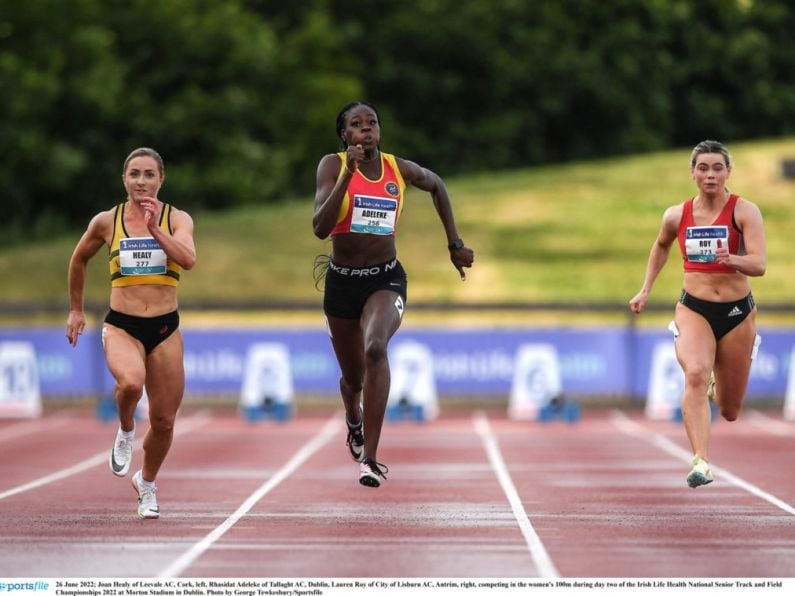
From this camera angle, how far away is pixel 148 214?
390 inches

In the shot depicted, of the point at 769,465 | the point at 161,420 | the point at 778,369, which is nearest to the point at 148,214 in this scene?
the point at 161,420

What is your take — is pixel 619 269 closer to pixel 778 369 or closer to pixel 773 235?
pixel 773 235

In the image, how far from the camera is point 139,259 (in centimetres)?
1005

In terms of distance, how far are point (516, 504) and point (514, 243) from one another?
3789 centimetres

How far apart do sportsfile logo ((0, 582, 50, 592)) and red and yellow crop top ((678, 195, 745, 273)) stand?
17.2 feet

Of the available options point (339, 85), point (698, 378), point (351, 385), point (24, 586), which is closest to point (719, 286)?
point (698, 378)

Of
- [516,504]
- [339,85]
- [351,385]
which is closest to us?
[516,504]

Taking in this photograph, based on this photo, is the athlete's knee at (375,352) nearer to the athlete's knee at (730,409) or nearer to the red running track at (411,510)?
the red running track at (411,510)

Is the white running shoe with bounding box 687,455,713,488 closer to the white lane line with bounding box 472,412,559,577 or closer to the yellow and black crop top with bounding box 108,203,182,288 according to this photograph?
the white lane line with bounding box 472,412,559,577

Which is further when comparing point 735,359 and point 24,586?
point 735,359

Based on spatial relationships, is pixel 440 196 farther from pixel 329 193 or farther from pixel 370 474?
pixel 370 474

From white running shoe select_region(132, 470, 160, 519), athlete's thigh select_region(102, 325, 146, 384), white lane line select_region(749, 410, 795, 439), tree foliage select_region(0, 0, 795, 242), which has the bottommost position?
white lane line select_region(749, 410, 795, 439)

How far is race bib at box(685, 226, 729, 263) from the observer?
36.2 feet

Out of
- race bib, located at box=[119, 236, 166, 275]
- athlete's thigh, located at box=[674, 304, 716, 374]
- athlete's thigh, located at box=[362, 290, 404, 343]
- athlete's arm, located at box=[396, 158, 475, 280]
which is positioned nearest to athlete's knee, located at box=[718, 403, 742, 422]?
athlete's thigh, located at box=[674, 304, 716, 374]
